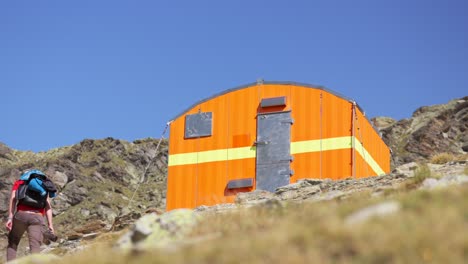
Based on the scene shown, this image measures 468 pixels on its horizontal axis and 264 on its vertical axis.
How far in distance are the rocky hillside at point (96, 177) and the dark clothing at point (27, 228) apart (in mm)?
40316

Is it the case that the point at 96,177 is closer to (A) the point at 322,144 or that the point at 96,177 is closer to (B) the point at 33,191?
(A) the point at 322,144

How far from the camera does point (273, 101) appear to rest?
23250 mm

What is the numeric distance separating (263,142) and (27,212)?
11111 millimetres

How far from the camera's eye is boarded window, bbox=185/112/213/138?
2422 centimetres

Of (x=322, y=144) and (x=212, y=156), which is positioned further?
(x=212, y=156)

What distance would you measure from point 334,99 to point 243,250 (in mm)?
15711

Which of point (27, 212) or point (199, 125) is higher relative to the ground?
point (199, 125)

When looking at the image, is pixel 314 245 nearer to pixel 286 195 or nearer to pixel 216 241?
pixel 216 241

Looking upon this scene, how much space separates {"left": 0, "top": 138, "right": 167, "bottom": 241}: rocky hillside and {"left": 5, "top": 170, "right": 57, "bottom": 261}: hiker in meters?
40.3

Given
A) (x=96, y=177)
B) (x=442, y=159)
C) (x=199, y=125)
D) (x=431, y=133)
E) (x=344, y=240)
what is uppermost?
(x=431, y=133)

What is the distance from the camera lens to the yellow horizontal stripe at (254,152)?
22359mm

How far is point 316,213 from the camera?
9.21 m

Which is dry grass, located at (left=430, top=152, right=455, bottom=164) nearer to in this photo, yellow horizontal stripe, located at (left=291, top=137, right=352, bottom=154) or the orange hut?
the orange hut

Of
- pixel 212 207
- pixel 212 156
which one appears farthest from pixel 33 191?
pixel 212 156
